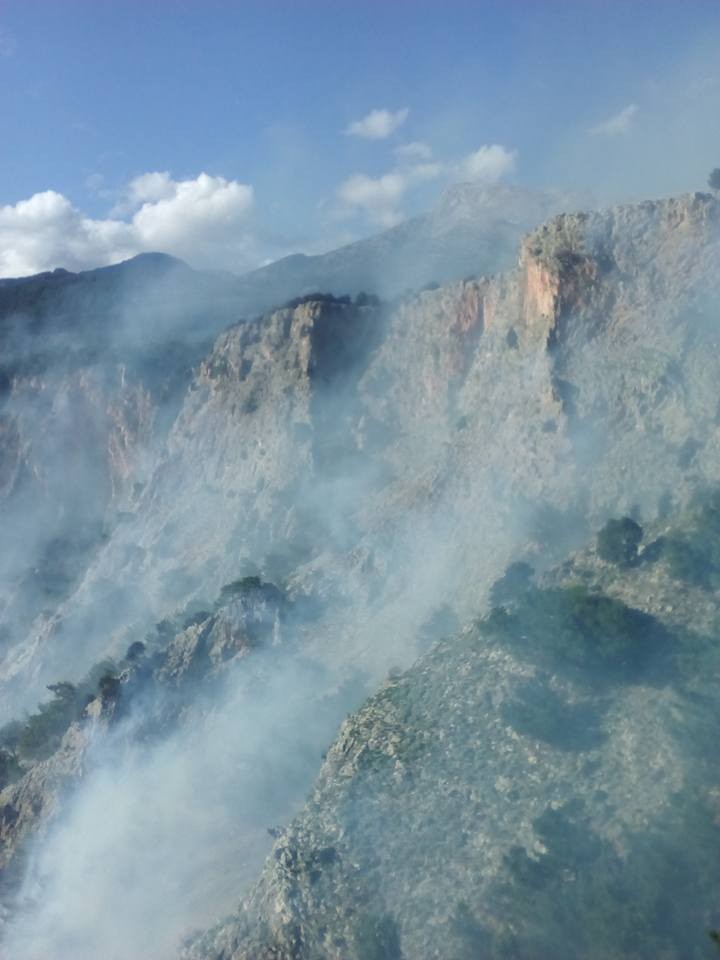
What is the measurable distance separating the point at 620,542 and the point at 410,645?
9.21m

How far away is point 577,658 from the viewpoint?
25.2 meters

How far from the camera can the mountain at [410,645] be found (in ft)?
67.9

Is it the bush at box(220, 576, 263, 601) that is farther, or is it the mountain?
the bush at box(220, 576, 263, 601)

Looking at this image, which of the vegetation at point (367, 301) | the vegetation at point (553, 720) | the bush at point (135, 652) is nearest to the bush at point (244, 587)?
the bush at point (135, 652)

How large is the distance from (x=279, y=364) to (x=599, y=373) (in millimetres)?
21725

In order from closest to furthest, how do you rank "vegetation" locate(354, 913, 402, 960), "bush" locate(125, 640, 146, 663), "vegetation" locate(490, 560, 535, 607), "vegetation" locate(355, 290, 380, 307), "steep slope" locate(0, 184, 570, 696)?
1. "vegetation" locate(354, 913, 402, 960)
2. "vegetation" locate(490, 560, 535, 607)
3. "bush" locate(125, 640, 146, 663)
4. "vegetation" locate(355, 290, 380, 307)
5. "steep slope" locate(0, 184, 570, 696)

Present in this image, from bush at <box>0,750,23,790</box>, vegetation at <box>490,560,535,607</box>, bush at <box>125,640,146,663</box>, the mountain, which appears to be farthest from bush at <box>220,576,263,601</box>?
bush at <box>0,750,23,790</box>

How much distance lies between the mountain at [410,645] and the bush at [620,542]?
232mm

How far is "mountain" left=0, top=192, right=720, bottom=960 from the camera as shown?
67.9ft

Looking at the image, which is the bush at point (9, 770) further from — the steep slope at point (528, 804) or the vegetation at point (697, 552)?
the vegetation at point (697, 552)

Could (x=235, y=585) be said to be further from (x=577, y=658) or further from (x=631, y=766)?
(x=631, y=766)

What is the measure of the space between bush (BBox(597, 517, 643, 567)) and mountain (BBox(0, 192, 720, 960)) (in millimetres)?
232

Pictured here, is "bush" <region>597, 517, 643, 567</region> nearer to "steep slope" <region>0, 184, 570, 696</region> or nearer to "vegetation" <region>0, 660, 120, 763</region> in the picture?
"vegetation" <region>0, 660, 120, 763</region>

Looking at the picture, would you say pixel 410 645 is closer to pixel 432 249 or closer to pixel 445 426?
pixel 445 426
